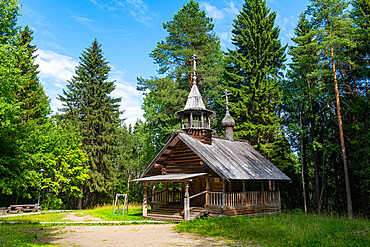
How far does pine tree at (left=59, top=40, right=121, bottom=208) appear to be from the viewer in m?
32.6

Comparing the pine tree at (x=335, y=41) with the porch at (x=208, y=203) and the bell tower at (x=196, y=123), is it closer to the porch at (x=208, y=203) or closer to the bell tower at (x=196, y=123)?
the porch at (x=208, y=203)

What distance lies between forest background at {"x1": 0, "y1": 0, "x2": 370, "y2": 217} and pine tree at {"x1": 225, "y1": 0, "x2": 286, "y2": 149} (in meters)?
0.14

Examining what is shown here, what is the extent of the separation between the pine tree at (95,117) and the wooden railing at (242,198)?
18121 millimetres

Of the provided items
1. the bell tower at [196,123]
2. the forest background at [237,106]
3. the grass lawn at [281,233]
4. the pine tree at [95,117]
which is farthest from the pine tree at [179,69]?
the grass lawn at [281,233]

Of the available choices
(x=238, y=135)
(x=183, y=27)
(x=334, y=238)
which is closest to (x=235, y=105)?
(x=238, y=135)

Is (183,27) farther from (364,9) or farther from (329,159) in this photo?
(329,159)

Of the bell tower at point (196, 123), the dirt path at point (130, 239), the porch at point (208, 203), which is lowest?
the dirt path at point (130, 239)

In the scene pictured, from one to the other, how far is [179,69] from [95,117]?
11.5 meters

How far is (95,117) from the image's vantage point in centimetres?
3291

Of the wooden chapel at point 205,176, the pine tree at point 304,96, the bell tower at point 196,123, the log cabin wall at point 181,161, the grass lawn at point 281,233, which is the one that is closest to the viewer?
the grass lawn at point 281,233

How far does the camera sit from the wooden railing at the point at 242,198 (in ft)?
56.6

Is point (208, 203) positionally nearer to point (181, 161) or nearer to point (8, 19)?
point (181, 161)

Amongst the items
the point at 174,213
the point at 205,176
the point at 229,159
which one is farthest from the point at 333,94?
the point at 174,213

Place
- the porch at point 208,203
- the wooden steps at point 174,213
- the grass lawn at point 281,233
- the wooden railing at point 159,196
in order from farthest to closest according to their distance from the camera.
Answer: the wooden railing at point 159,196 → the porch at point 208,203 → the wooden steps at point 174,213 → the grass lawn at point 281,233
